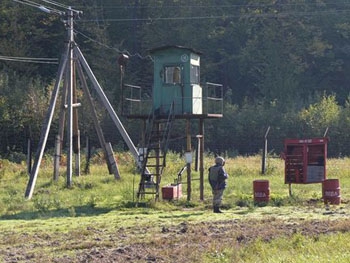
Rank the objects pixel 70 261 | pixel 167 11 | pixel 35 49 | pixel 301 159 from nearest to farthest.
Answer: pixel 70 261, pixel 301 159, pixel 35 49, pixel 167 11

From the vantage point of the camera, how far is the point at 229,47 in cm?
7094

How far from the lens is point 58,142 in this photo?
93.8 ft

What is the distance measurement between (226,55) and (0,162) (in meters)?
35.5

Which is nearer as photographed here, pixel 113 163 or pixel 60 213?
pixel 60 213

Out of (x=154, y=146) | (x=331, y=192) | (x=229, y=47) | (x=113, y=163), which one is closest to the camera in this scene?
(x=331, y=192)

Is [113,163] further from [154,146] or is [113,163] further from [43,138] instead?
[154,146]

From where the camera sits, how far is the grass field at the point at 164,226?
42.9 ft

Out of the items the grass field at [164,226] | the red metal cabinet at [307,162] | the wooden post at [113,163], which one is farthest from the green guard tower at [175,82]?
the wooden post at [113,163]

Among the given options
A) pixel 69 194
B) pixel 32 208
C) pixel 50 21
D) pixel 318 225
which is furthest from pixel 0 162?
pixel 50 21

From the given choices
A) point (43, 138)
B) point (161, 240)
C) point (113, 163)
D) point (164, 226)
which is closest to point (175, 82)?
point (43, 138)

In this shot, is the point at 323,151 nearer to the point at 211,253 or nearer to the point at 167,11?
the point at 211,253

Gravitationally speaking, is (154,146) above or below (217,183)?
above

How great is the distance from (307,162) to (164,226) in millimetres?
8024

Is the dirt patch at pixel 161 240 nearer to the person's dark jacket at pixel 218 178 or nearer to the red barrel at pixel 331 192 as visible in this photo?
the person's dark jacket at pixel 218 178
